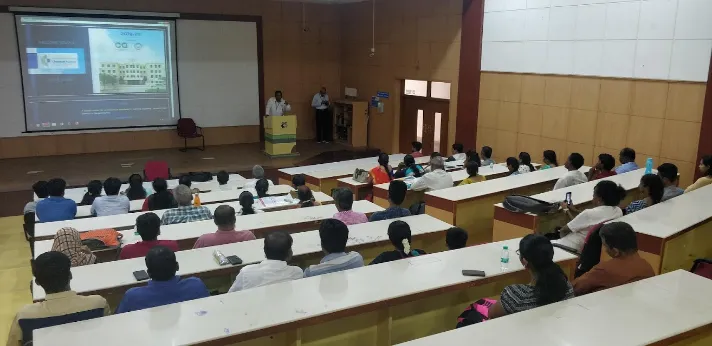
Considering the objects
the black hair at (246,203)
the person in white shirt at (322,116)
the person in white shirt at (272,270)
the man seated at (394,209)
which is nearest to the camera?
the person in white shirt at (272,270)

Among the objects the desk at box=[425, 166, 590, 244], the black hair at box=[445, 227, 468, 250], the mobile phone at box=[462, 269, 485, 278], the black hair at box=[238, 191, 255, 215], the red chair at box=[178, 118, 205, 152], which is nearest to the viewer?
the mobile phone at box=[462, 269, 485, 278]

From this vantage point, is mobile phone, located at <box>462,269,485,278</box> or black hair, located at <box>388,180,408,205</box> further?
black hair, located at <box>388,180,408,205</box>

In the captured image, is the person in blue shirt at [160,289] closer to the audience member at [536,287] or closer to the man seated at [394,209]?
the audience member at [536,287]

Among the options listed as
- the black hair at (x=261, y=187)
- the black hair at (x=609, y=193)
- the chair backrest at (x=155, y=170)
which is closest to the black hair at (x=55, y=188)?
the black hair at (x=261, y=187)

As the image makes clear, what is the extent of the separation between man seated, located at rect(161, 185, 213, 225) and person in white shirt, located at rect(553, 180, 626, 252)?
10.1ft

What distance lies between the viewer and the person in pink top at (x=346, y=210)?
445 cm

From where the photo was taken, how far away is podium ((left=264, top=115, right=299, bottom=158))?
10984mm

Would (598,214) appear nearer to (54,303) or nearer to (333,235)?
(333,235)

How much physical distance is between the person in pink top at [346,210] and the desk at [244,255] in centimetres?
21

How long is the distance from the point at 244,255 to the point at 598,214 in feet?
8.65

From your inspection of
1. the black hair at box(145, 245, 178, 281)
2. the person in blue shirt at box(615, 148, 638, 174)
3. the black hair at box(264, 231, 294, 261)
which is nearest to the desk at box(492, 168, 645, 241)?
the person in blue shirt at box(615, 148, 638, 174)

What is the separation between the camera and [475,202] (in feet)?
17.8

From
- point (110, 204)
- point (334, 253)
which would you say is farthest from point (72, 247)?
point (334, 253)

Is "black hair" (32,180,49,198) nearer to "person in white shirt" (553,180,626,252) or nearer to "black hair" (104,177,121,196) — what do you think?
"black hair" (104,177,121,196)
